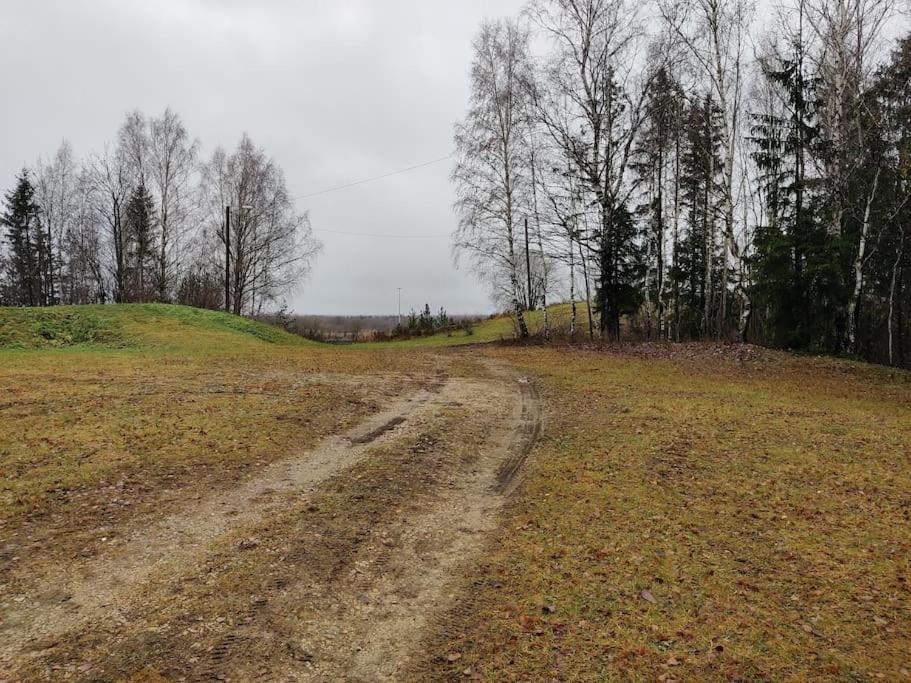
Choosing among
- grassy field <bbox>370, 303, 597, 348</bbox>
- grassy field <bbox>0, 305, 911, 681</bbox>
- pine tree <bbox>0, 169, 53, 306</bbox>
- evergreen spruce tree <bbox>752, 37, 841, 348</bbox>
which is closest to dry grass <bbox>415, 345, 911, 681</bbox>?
grassy field <bbox>0, 305, 911, 681</bbox>

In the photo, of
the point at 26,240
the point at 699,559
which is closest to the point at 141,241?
the point at 26,240

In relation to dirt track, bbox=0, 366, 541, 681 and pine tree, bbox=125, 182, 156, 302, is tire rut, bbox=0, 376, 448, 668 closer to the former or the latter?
dirt track, bbox=0, 366, 541, 681

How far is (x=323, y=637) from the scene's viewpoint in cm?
319

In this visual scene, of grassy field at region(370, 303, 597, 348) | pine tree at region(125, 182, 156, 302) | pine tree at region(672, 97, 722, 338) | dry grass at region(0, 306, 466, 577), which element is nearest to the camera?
dry grass at region(0, 306, 466, 577)

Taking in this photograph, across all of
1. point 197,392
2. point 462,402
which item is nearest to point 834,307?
point 462,402

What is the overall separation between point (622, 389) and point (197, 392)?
8.85m

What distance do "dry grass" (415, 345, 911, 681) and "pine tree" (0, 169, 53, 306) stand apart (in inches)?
1918

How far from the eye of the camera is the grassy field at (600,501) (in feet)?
10.4

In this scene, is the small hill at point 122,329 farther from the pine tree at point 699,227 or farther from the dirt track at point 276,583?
the pine tree at point 699,227

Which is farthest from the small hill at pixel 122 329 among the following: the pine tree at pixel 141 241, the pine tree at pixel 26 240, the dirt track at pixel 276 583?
the pine tree at pixel 26 240

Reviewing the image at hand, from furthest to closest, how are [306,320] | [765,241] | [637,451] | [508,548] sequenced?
1. [306,320]
2. [765,241]
3. [637,451]
4. [508,548]

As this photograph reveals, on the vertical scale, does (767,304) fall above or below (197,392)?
above

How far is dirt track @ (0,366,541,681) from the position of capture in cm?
295

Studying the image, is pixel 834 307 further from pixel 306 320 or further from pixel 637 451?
pixel 306 320
